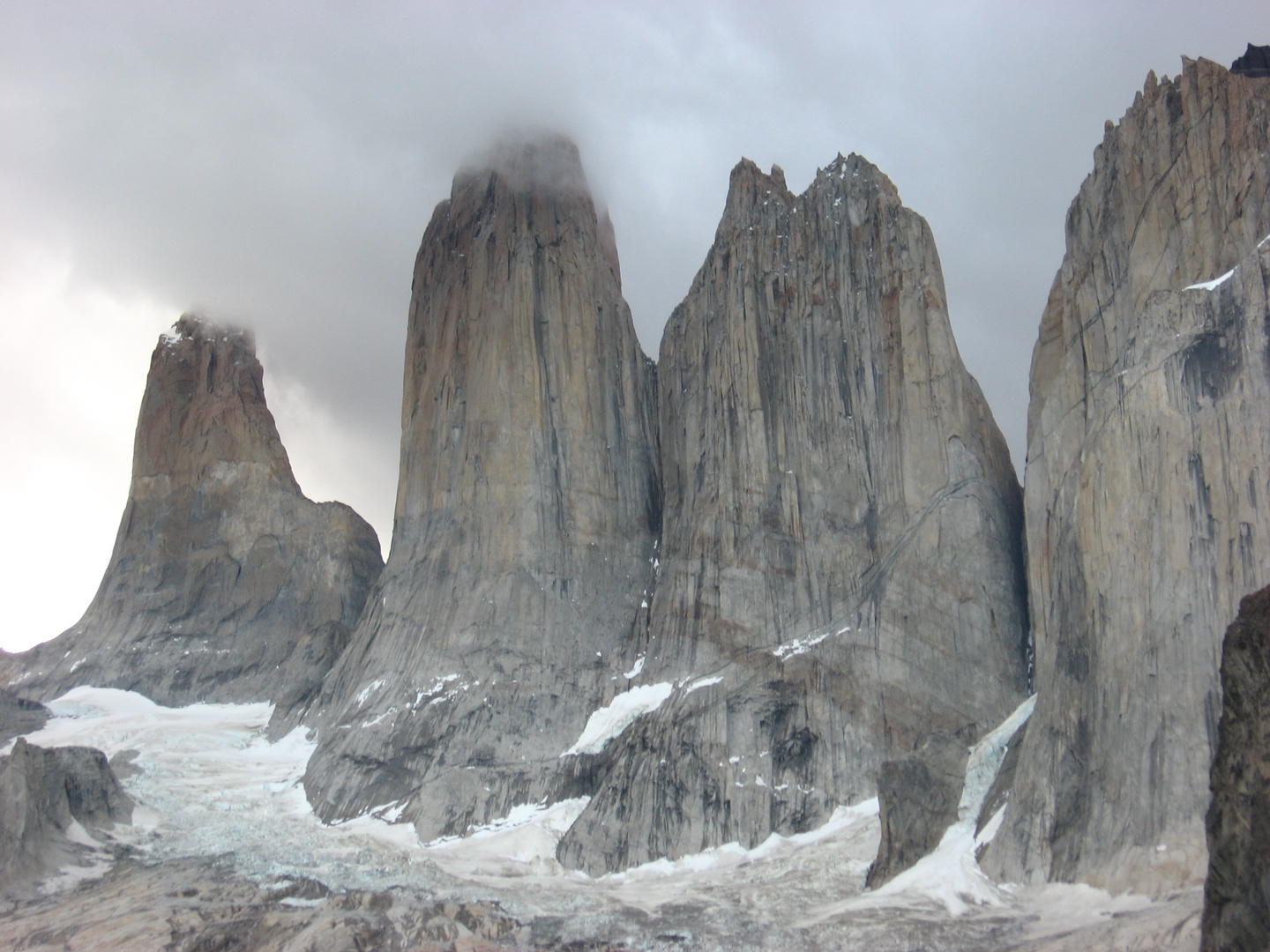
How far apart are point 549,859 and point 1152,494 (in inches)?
775

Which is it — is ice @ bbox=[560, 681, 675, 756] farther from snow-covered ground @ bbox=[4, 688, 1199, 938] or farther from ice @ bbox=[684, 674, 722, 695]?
ice @ bbox=[684, 674, 722, 695]

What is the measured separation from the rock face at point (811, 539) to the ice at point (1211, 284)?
457 inches

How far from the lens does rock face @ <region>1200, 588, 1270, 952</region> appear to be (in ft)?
35.4

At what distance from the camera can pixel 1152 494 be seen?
25734 mm

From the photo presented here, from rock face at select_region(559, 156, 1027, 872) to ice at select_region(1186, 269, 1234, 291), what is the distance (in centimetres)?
1161

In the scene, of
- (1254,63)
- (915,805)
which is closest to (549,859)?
(915,805)

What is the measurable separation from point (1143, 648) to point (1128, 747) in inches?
85.7

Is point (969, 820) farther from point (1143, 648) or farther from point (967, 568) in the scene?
point (967, 568)

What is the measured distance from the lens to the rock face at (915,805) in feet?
90.1

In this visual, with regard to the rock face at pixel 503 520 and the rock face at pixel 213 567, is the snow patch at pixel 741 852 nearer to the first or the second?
the rock face at pixel 503 520

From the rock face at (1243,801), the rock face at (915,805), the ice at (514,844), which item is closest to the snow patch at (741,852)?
the ice at (514,844)

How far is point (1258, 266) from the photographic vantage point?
81.4 feet

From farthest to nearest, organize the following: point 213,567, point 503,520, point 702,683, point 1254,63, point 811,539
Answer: point 213,567
point 503,520
point 811,539
point 702,683
point 1254,63

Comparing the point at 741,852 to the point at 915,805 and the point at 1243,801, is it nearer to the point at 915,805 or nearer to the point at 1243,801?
the point at 915,805
